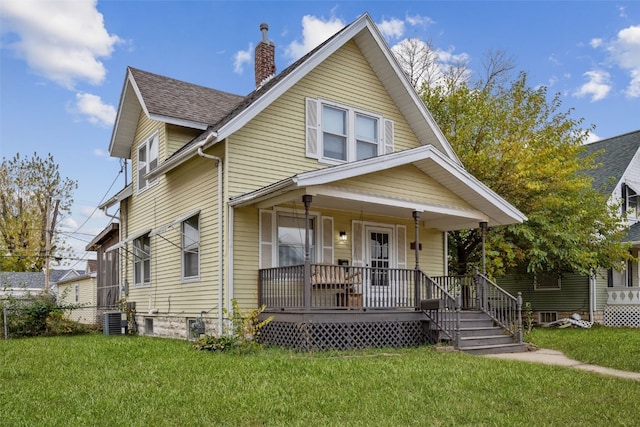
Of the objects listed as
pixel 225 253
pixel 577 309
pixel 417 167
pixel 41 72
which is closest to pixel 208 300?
pixel 225 253

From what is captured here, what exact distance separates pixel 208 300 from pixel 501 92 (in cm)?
1421

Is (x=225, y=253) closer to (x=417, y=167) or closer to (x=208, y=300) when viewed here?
(x=208, y=300)

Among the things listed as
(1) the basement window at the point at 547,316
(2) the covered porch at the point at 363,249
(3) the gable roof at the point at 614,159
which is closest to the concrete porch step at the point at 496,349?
(2) the covered porch at the point at 363,249

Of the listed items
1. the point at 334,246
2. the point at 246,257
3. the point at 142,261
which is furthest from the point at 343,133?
the point at 142,261

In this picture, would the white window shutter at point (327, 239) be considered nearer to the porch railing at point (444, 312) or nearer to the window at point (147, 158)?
the porch railing at point (444, 312)

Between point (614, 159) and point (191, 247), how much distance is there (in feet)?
67.2

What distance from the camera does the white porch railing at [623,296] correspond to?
22.7 meters

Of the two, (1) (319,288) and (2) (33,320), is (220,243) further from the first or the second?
(2) (33,320)

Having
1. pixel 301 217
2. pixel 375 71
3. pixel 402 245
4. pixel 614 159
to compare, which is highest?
pixel 375 71

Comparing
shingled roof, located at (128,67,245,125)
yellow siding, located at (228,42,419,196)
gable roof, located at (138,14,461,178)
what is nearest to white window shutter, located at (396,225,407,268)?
yellow siding, located at (228,42,419,196)

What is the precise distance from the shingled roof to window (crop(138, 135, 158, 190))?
4.32 ft

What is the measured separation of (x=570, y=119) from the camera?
67.9 ft

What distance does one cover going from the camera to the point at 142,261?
1731 cm

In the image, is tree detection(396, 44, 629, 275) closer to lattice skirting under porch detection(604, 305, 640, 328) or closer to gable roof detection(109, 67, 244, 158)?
lattice skirting under porch detection(604, 305, 640, 328)
